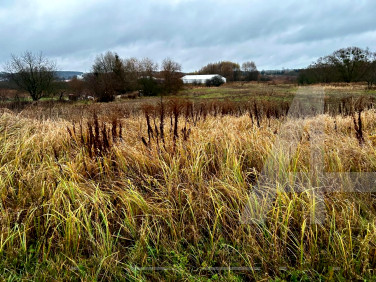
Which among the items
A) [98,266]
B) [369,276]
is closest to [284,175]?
[369,276]

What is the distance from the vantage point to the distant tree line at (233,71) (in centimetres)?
6188

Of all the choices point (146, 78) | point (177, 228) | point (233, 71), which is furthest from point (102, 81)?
point (233, 71)

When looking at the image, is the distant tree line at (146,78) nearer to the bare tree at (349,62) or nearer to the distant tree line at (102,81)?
the distant tree line at (102,81)

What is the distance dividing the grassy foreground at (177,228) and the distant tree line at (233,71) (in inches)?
2425

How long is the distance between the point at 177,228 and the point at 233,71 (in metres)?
73.9

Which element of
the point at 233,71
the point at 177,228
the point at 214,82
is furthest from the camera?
the point at 233,71

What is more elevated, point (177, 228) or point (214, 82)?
point (214, 82)

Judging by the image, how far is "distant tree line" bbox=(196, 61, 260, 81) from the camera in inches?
2436

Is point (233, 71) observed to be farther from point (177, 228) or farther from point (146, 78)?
point (177, 228)

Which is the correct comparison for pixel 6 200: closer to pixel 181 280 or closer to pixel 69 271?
pixel 69 271

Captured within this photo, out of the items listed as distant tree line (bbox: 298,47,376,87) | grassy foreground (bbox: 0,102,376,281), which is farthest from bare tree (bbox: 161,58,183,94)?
grassy foreground (bbox: 0,102,376,281)

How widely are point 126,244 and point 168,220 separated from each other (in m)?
0.40

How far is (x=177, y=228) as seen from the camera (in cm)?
212

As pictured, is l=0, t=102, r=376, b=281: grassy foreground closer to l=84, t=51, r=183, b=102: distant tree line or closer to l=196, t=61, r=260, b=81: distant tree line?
l=84, t=51, r=183, b=102: distant tree line
